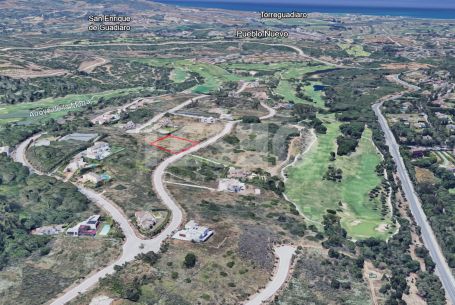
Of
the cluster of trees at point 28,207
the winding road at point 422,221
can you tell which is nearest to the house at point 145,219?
the cluster of trees at point 28,207

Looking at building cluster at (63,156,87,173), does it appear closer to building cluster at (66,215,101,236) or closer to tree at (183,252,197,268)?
building cluster at (66,215,101,236)

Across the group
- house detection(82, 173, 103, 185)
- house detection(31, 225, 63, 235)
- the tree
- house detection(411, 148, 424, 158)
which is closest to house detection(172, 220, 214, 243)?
the tree

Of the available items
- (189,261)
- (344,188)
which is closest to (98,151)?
(189,261)

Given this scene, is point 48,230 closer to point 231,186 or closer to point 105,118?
point 231,186

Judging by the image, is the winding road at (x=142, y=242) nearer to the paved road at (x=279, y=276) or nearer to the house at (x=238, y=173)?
the paved road at (x=279, y=276)

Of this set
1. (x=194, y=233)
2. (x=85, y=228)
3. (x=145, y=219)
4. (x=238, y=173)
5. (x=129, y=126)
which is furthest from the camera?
(x=129, y=126)

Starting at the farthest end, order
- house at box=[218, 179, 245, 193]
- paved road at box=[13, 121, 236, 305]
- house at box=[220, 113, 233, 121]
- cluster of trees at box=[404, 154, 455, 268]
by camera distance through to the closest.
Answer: house at box=[220, 113, 233, 121] < house at box=[218, 179, 245, 193] < cluster of trees at box=[404, 154, 455, 268] < paved road at box=[13, 121, 236, 305]
